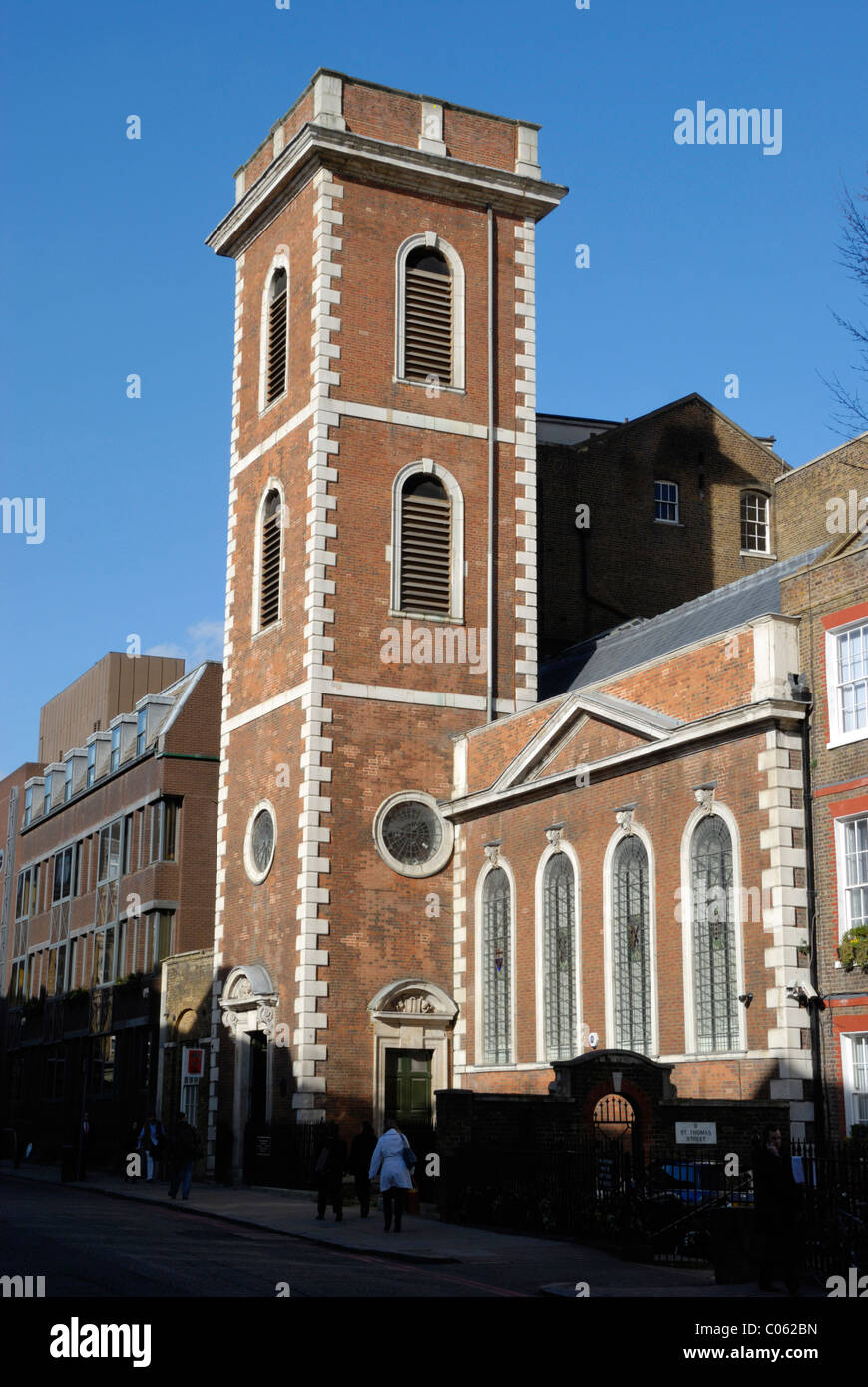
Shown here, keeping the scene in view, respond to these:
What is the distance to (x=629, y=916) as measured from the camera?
27938mm

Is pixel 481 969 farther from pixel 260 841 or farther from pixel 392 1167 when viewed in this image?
pixel 392 1167

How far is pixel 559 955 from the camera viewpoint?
1178 inches

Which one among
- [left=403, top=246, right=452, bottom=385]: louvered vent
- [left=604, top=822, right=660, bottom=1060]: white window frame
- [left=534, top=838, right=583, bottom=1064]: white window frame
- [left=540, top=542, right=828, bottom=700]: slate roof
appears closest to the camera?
[left=604, top=822, right=660, bottom=1060]: white window frame

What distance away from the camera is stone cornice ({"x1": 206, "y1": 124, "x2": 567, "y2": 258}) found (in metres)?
35.1

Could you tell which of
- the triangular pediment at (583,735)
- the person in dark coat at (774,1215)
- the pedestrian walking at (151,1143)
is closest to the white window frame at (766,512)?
the triangular pediment at (583,735)

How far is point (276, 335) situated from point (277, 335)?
0.07m

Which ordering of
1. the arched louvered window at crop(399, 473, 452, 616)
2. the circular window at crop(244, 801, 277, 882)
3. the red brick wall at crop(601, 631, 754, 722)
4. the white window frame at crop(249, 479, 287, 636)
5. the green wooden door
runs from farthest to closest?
the white window frame at crop(249, 479, 287, 636) < the arched louvered window at crop(399, 473, 452, 616) < the circular window at crop(244, 801, 277, 882) < the green wooden door < the red brick wall at crop(601, 631, 754, 722)

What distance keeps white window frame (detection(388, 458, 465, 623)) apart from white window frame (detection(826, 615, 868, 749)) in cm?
1123

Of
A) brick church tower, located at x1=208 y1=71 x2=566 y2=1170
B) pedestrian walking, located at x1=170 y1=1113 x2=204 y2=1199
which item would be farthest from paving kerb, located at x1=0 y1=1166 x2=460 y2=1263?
brick church tower, located at x1=208 y1=71 x2=566 y2=1170

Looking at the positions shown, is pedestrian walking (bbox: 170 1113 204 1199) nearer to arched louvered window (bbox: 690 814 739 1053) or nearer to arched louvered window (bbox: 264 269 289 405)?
arched louvered window (bbox: 690 814 739 1053)

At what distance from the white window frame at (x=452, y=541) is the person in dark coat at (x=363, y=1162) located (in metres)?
11.2

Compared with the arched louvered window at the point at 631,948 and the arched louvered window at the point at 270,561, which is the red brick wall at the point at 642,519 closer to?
the arched louvered window at the point at 270,561

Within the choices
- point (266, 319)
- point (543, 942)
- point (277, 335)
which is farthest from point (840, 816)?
point (266, 319)

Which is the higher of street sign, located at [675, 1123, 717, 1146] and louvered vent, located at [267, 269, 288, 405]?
louvered vent, located at [267, 269, 288, 405]
